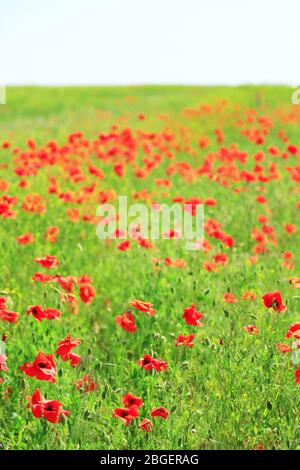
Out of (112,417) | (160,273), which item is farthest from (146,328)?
(112,417)

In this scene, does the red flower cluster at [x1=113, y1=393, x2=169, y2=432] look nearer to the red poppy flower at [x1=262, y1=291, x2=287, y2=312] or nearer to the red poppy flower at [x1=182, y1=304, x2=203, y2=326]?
the red poppy flower at [x1=182, y1=304, x2=203, y2=326]

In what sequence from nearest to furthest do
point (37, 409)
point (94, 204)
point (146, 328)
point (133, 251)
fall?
point (37, 409)
point (146, 328)
point (133, 251)
point (94, 204)

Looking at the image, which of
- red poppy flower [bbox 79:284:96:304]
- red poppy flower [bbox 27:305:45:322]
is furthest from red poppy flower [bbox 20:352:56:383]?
red poppy flower [bbox 79:284:96:304]

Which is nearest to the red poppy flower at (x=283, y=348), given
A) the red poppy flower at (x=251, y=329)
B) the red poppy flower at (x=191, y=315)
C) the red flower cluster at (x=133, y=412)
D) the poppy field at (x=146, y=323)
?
the poppy field at (x=146, y=323)

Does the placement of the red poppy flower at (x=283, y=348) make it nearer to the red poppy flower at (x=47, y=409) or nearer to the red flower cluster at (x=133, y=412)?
the red flower cluster at (x=133, y=412)

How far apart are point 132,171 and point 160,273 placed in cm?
488

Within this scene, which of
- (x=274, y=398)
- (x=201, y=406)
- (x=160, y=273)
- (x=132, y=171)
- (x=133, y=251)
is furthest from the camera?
(x=132, y=171)

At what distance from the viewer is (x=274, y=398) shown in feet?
10.4

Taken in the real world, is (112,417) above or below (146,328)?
below

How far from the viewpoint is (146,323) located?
4461 mm

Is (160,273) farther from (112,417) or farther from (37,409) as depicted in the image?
(37,409)

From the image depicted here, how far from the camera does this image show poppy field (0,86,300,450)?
3.08 m
